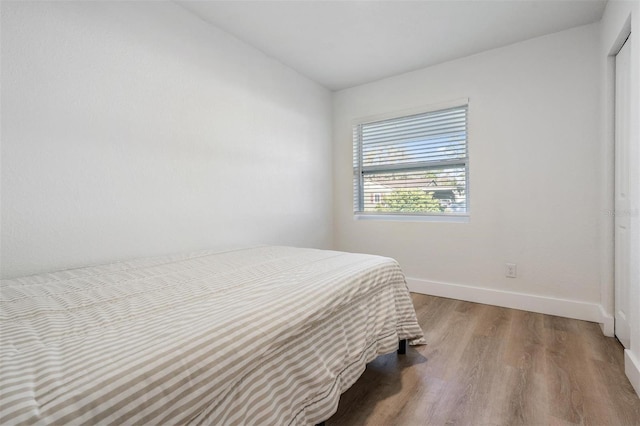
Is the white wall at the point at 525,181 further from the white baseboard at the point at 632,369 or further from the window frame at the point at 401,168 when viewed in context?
the white baseboard at the point at 632,369

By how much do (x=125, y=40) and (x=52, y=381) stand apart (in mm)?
1962

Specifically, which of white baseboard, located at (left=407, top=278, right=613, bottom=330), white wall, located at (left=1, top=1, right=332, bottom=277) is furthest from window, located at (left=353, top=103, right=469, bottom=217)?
white wall, located at (left=1, top=1, right=332, bottom=277)

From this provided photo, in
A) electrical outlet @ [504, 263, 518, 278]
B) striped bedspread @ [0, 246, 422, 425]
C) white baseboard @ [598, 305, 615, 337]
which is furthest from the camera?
electrical outlet @ [504, 263, 518, 278]

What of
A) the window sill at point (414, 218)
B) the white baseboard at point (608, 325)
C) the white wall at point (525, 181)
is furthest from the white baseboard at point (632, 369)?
the window sill at point (414, 218)

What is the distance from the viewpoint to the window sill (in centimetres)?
293

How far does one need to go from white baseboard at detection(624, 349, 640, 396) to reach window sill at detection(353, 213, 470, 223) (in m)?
1.49

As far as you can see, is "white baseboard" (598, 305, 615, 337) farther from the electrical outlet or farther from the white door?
the electrical outlet

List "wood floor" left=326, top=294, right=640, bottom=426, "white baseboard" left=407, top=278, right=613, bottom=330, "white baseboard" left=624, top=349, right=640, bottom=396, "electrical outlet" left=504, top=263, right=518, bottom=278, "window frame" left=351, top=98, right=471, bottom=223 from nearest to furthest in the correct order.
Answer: "wood floor" left=326, top=294, right=640, bottom=426, "white baseboard" left=624, top=349, right=640, bottom=396, "white baseboard" left=407, top=278, right=613, bottom=330, "electrical outlet" left=504, top=263, right=518, bottom=278, "window frame" left=351, top=98, right=471, bottom=223

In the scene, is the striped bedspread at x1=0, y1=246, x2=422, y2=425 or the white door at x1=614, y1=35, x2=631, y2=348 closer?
the striped bedspread at x1=0, y1=246, x2=422, y2=425

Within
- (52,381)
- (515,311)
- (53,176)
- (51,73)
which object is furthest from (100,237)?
(515,311)

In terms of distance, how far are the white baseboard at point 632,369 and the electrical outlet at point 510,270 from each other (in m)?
1.08

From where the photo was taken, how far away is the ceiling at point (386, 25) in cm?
212

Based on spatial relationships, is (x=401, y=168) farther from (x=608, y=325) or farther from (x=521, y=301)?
(x=608, y=325)

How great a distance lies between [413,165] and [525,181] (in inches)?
39.2
